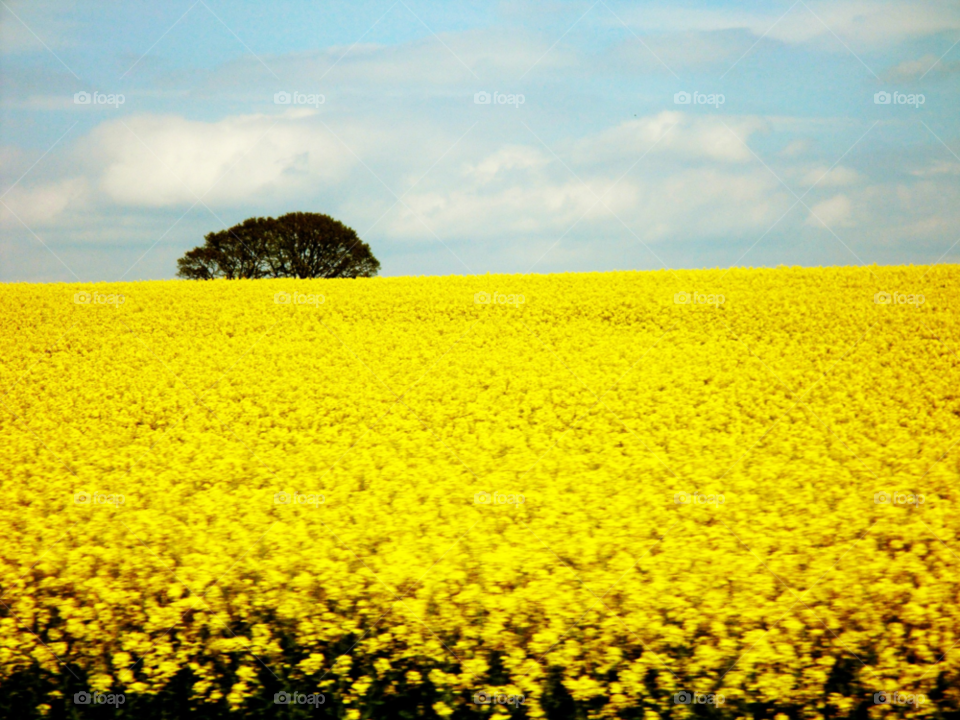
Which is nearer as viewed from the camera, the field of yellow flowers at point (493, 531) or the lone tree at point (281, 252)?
the field of yellow flowers at point (493, 531)

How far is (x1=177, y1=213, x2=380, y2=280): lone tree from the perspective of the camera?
1444 inches

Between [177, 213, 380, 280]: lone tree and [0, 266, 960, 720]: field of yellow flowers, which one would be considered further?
[177, 213, 380, 280]: lone tree

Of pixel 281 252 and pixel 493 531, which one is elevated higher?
pixel 281 252

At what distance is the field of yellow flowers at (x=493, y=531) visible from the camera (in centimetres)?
514

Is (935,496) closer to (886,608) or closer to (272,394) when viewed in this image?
(886,608)

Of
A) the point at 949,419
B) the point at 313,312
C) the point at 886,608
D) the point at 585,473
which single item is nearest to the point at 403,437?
the point at 585,473

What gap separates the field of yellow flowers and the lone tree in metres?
22.7

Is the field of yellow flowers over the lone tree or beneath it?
beneath

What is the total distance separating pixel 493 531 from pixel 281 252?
32.7m

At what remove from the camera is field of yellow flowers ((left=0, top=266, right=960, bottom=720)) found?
5.14 m

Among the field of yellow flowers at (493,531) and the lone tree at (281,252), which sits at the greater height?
the lone tree at (281,252)

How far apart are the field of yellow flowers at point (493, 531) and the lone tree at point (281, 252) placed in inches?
892

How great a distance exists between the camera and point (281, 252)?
36875 millimetres

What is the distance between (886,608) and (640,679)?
213 centimetres
